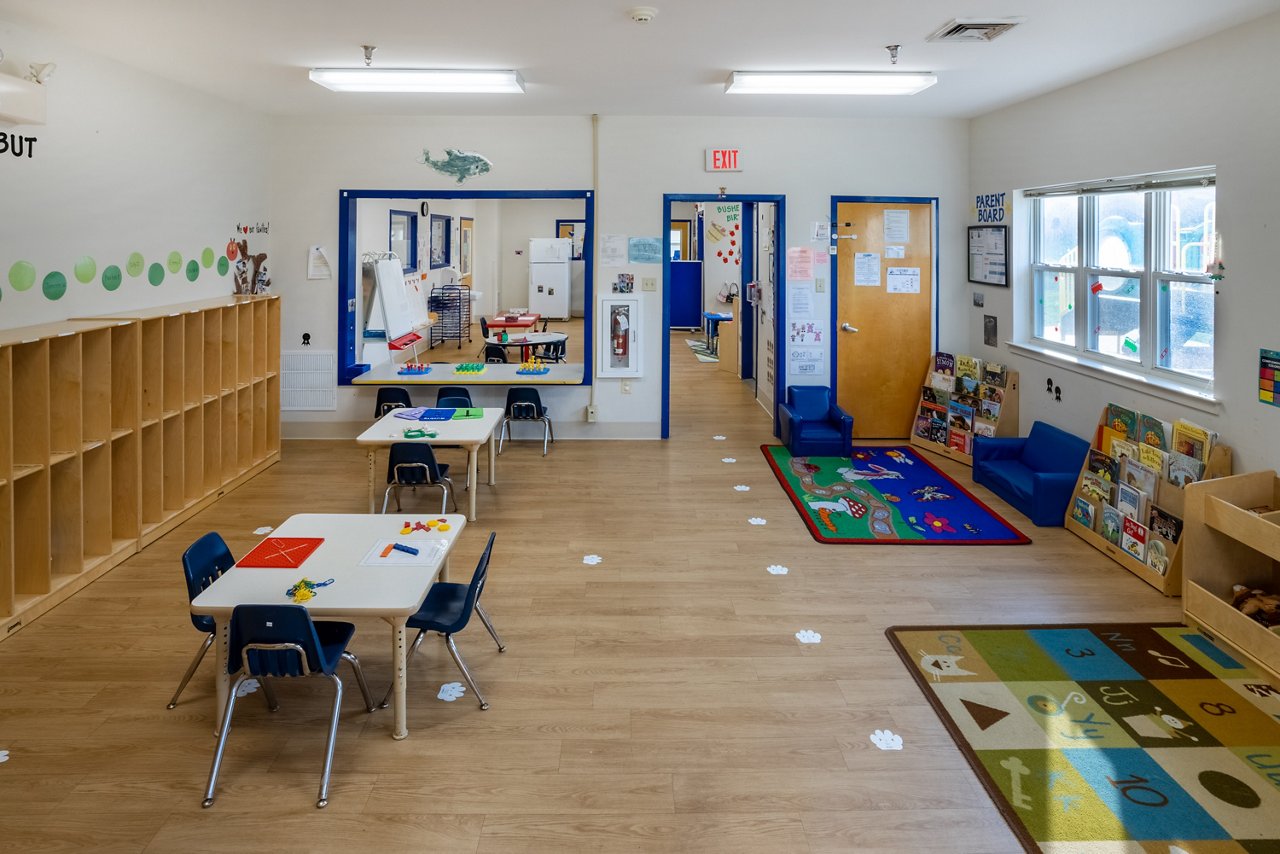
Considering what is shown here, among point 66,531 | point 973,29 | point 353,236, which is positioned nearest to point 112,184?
point 66,531

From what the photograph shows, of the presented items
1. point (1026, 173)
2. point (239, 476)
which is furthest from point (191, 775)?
point (1026, 173)

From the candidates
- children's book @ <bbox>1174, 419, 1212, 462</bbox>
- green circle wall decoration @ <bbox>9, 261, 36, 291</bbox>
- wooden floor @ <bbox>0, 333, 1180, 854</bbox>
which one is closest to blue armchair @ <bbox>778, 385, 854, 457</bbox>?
wooden floor @ <bbox>0, 333, 1180, 854</bbox>

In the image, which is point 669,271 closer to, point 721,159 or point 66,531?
point 721,159

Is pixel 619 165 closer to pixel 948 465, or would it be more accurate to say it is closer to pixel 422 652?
pixel 948 465

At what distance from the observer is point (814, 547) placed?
5723 mm

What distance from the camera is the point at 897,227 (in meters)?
8.58

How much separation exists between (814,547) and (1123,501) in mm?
1926

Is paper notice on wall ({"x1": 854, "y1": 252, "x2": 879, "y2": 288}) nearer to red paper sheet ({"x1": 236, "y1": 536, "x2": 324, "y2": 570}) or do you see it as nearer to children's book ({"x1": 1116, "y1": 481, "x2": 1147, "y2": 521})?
children's book ({"x1": 1116, "y1": 481, "x2": 1147, "y2": 521})

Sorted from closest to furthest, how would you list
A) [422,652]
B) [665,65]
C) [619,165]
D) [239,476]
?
[422,652] → [665,65] → [239,476] → [619,165]

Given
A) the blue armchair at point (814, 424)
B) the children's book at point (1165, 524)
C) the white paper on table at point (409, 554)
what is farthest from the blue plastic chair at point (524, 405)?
the children's book at point (1165, 524)

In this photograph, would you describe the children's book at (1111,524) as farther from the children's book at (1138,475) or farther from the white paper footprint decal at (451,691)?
the white paper footprint decal at (451,691)

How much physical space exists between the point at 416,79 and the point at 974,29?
3712 millimetres

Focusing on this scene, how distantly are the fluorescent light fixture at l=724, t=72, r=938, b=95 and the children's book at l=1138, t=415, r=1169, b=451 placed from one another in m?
2.75

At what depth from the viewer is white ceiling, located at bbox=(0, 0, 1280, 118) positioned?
4629 millimetres
